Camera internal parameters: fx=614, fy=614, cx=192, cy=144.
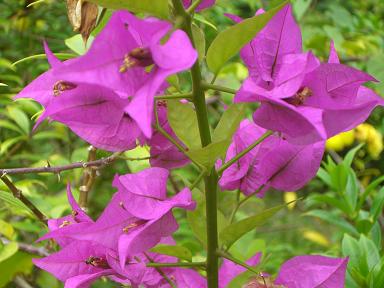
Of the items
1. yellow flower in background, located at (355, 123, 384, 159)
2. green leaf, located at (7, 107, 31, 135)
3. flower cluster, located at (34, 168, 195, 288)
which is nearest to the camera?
flower cluster, located at (34, 168, 195, 288)

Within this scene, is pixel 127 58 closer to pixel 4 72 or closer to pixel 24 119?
pixel 24 119

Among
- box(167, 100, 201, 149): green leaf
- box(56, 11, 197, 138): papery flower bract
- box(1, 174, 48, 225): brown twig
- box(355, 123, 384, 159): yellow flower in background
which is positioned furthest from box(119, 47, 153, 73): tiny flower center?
box(355, 123, 384, 159): yellow flower in background

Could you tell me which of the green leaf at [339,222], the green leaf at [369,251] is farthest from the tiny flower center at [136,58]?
the green leaf at [339,222]

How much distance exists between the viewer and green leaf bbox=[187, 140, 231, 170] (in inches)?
17.8

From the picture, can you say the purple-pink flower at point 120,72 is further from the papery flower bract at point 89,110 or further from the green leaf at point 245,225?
the green leaf at point 245,225

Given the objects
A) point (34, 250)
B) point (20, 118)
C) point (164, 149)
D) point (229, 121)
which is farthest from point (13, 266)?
point (229, 121)

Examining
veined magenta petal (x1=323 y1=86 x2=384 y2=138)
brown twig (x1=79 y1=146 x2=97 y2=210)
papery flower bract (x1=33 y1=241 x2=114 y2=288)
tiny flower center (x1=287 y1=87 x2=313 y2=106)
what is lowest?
brown twig (x1=79 y1=146 x2=97 y2=210)

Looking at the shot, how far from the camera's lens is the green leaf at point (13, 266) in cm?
92

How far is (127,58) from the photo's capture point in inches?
16.0

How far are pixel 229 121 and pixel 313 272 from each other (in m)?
0.17

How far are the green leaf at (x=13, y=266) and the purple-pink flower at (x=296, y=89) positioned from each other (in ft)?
1.94

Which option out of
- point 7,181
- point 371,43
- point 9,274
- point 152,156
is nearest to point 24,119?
point 9,274

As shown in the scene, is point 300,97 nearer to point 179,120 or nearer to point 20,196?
point 179,120

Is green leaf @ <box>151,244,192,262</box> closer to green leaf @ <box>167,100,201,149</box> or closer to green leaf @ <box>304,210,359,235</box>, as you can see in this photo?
green leaf @ <box>167,100,201,149</box>
